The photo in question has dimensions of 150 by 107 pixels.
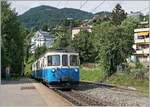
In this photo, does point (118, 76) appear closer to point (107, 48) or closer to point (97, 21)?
point (107, 48)

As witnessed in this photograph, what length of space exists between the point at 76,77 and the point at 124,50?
73.4ft

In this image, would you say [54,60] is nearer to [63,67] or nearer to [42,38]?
[63,67]

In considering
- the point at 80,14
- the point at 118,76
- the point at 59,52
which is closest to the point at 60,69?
the point at 59,52

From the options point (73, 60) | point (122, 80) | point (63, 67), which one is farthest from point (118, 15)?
point (63, 67)

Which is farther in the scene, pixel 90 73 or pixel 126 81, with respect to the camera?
pixel 90 73

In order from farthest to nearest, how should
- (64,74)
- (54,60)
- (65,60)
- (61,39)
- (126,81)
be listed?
1. (61,39)
2. (126,81)
3. (54,60)
4. (65,60)
5. (64,74)

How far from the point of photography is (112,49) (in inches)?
1789

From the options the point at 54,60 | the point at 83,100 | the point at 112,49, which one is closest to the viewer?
the point at 83,100

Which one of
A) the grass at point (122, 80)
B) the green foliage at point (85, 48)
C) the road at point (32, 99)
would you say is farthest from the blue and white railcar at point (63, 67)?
the green foliage at point (85, 48)

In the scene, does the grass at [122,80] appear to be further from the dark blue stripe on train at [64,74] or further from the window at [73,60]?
the window at [73,60]

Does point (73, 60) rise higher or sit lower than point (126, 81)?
higher

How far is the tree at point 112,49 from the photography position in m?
45.6

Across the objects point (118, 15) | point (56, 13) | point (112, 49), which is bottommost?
point (112, 49)

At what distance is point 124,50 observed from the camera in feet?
155
